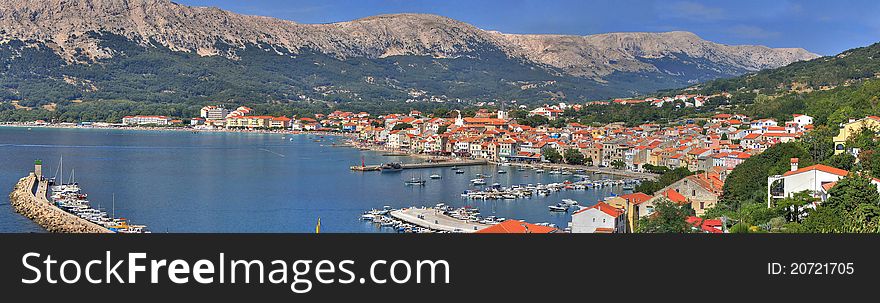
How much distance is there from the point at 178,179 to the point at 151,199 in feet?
8.01

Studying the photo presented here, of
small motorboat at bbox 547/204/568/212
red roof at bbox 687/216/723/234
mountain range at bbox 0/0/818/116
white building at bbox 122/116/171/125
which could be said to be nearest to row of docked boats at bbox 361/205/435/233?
small motorboat at bbox 547/204/568/212

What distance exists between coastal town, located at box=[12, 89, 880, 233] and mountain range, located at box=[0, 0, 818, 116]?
1530 cm

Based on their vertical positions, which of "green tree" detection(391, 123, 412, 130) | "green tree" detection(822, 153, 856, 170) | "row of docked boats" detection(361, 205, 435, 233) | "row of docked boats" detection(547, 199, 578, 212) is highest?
"green tree" detection(391, 123, 412, 130)

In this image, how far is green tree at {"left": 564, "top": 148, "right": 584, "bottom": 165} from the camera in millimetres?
15594

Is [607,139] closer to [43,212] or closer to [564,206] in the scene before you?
[564,206]

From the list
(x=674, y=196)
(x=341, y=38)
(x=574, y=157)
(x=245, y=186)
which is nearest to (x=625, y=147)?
(x=574, y=157)

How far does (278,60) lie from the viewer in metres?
49.7

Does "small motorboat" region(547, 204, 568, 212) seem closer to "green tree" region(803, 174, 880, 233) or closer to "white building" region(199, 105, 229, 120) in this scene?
"green tree" region(803, 174, 880, 233)

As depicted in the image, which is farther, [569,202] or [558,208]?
[569,202]

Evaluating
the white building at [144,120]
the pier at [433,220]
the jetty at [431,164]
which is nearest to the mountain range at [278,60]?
the white building at [144,120]

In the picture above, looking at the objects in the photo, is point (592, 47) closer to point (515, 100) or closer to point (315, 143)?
point (515, 100)

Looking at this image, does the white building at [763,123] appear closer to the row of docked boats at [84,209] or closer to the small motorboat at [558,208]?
the small motorboat at [558,208]

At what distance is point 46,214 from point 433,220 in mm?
3439

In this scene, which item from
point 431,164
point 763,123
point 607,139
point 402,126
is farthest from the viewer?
point 402,126
